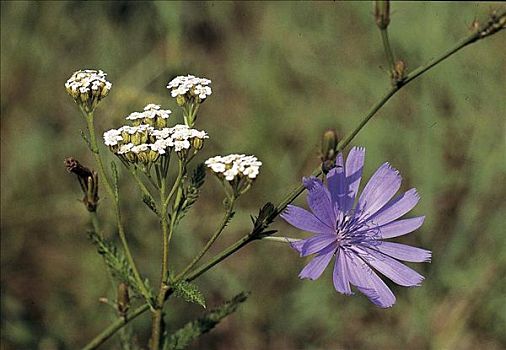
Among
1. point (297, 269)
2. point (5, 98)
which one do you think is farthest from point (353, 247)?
point (5, 98)

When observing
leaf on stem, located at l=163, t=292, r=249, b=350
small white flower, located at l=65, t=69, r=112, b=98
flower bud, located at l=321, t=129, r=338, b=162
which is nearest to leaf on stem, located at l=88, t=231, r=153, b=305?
leaf on stem, located at l=163, t=292, r=249, b=350

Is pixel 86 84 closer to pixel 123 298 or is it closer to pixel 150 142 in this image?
pixel 150 142

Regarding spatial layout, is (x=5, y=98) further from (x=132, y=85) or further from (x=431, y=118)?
(x=431, y=118)

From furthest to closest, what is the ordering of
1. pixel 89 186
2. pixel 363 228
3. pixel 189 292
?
pixel 363 228 < pixel 89 186 < pixel 189 292

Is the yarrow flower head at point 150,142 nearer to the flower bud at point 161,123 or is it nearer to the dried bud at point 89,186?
the flower bud at point 161,123

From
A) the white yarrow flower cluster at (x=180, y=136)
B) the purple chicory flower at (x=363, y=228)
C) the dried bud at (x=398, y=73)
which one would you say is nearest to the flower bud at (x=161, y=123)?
the white yarrow flower cluster at (x=180, y=136)

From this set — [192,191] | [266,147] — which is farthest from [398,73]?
[266,147]

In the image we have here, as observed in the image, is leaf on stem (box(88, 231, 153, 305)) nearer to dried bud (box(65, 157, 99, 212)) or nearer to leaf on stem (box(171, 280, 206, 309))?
dried bud (box(65, 157, 99, 212))
